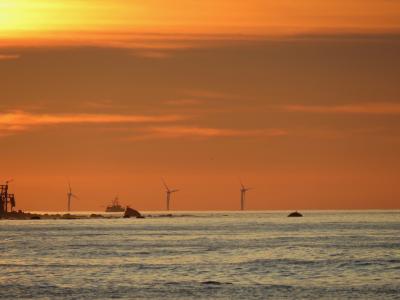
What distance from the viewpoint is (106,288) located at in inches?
3263

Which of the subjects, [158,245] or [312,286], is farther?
[158,245]

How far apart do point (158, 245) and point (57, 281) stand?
68337 millimetres

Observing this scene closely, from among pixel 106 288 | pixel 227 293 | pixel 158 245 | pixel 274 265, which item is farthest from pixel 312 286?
pixel 158 245

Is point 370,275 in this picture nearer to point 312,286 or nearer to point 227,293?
point 312,286

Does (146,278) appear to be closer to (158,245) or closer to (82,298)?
(82,298)

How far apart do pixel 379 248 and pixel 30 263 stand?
147 feet

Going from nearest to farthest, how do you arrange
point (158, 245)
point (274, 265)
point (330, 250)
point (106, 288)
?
point (106, 288), point (274, 265), point (330, 250), point (158, 245)

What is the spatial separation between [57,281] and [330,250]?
5064cm

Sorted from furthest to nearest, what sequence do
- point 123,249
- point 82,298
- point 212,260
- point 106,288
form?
point 123,249
point 212,260
point 106,288
point 82,298

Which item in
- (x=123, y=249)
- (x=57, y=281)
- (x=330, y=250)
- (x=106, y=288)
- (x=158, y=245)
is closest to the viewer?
(x=106, y=288)

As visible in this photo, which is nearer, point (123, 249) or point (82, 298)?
point (82, 298)

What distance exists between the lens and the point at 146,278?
9175 cm

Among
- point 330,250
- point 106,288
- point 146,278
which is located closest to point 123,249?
point 330,250

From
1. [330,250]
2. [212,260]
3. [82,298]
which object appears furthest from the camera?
[330,250]
